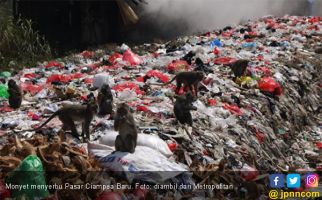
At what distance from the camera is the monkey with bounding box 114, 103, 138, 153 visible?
4.67 metres

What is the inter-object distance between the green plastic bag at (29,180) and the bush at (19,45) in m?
8.12

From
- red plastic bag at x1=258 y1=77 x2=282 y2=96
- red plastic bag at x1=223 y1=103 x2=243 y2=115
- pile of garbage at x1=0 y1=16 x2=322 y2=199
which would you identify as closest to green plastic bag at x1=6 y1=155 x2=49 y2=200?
pile of garbage at x1=0 y1=16 x2=322 y2=199

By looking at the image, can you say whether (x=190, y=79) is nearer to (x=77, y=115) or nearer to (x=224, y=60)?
(x=77, y=115)

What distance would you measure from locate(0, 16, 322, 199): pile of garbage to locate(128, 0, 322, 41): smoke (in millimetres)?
4443

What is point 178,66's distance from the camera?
9.09 m

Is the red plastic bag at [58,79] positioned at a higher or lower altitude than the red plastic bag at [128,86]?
higher

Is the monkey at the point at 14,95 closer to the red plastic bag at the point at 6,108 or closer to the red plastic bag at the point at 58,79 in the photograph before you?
the red plastic bag at the point at 6,108

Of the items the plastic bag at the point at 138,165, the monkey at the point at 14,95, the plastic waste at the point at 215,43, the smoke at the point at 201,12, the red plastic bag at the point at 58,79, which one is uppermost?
the smoke at the point at 201,12

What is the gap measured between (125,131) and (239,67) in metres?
4.13

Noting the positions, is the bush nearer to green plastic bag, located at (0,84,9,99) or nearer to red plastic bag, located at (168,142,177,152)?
green plastic bag, located at (0,84,9,99)

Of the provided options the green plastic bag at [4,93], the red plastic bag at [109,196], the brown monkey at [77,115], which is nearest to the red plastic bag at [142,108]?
the brown monkey at [77,115]

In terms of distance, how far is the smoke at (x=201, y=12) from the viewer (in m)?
16.7

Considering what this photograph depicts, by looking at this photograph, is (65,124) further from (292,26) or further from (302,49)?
(292,26)

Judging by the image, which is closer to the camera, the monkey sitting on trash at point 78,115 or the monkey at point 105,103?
the monkey sitting on trash at point 78,115
